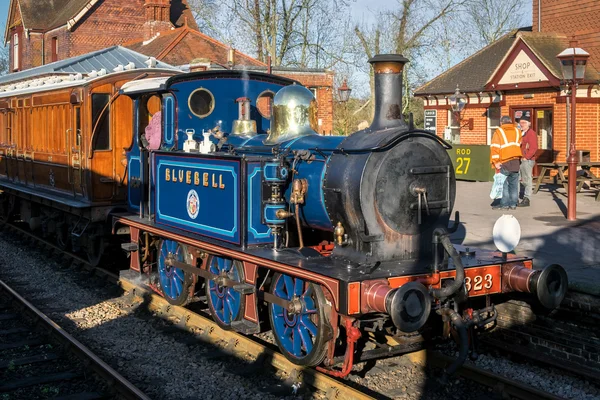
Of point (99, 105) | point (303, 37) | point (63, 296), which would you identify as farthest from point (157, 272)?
point (303, 37)

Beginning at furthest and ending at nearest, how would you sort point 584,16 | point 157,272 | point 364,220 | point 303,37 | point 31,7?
point 31,7
point 303,37
point 584,16
point 157,272
point 364,220

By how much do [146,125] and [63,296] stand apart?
258cm

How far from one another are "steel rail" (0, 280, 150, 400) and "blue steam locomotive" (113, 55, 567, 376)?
1.31 meters

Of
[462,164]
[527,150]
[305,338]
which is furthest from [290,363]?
[462,164]

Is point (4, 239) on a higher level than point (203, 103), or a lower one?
lower

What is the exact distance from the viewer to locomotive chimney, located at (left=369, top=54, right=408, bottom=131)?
611 cm

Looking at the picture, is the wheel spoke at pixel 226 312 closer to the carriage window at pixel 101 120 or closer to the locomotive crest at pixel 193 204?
the locomotive crest at pixel 193 204

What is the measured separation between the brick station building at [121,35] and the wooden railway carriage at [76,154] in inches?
471

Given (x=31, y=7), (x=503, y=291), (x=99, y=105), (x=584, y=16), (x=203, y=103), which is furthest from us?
(x=31, y=7)

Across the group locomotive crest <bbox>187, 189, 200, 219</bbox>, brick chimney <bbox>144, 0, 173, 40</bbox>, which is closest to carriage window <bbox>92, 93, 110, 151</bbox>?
locomotive crest <bbox>187, 189, 200, 219</bbox>

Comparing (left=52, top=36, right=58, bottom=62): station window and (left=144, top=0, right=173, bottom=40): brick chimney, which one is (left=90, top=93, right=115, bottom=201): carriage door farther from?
(left=52, top=36, right=58, bottom=62): station window

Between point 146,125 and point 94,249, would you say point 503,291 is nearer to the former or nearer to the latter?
point 146,125

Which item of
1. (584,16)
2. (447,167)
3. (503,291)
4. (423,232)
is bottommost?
(503,291)

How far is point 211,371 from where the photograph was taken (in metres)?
6.70
